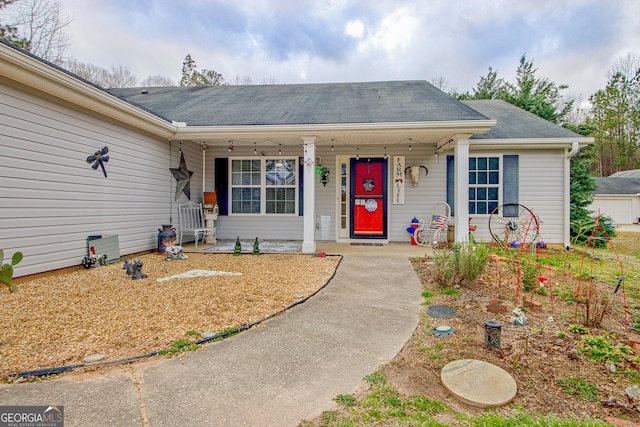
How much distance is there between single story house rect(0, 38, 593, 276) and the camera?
Answer: 416 cm

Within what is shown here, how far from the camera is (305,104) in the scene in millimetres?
7621

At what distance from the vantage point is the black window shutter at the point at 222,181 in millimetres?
8039

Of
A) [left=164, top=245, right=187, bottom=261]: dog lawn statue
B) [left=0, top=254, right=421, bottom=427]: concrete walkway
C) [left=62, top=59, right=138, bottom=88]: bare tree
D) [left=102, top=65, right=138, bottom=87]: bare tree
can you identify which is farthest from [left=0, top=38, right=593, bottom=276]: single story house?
[left=102, top=65, right=138, bottom=87]: bare tree

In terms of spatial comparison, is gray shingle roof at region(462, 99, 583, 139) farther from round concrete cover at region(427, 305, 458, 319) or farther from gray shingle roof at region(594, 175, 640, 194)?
gray shingle roof at region(594, 175, 640, 194)

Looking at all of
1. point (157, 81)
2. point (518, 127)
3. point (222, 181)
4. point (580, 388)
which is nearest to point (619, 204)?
point (518, 127)

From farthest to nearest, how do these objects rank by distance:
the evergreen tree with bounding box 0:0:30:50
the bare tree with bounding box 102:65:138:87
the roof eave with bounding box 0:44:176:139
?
the bare tree with bounding box 102:65:138:87 < the evergreen tree with bounding box 0:0:30:50 < the roof eave with bounding box 0:44:176:139

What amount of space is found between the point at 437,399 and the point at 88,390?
6.72 ft

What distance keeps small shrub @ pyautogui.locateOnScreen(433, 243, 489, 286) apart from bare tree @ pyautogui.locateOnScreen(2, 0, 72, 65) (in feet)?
51.0

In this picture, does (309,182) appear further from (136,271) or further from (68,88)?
(68,88)

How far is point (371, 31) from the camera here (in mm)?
13141

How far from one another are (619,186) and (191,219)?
2349 cm

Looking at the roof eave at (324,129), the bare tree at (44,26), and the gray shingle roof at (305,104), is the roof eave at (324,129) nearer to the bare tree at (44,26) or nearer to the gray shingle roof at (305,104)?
the gray shingle roof at (305,104)

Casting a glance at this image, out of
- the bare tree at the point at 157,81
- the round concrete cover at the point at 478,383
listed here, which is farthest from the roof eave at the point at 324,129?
the bare tree at the point at 157,81

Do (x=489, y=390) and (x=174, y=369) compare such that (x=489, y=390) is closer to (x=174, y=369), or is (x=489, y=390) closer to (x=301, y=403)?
(x=301, y=403)
